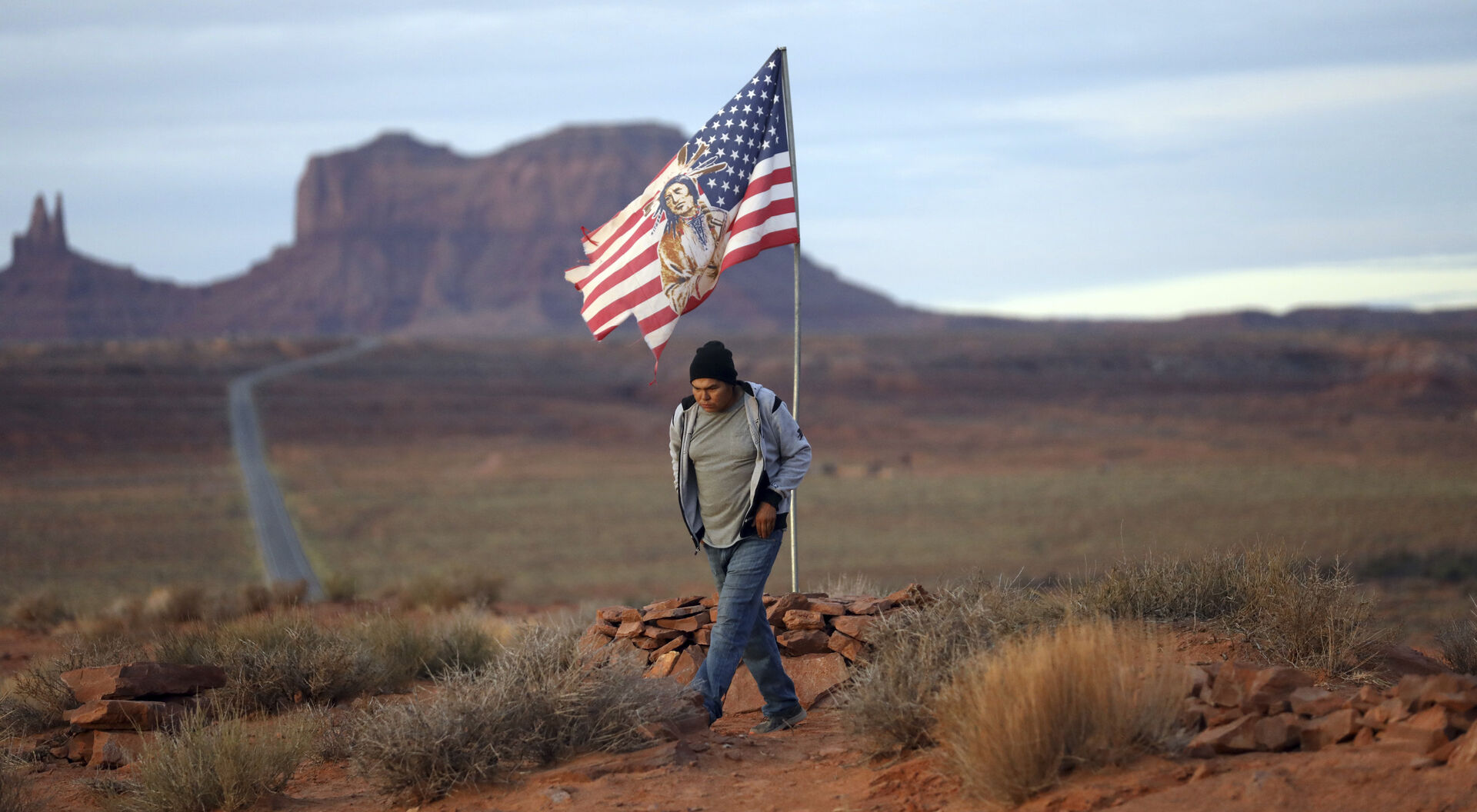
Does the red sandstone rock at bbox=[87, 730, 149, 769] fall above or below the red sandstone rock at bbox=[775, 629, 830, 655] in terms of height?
below

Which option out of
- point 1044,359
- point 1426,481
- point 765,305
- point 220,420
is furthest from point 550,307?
point 1426,481

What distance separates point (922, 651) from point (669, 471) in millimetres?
40164

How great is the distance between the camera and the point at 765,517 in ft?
19.3

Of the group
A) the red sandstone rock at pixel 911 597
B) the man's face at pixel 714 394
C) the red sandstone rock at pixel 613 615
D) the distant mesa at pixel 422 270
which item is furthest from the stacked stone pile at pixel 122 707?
the distant mesa at pixel 422 270

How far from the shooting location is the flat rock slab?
24.3 ft

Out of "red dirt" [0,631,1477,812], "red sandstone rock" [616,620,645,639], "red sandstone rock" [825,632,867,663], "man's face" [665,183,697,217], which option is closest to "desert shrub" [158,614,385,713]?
"red dirt" [0,631,1477,812]

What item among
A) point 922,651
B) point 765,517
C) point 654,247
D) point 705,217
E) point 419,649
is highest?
point 705,217

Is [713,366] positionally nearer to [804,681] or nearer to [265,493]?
[804,681]

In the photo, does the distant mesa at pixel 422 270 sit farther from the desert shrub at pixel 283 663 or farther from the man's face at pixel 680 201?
the man's face at pixel 680 201

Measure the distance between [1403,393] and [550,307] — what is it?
367ft

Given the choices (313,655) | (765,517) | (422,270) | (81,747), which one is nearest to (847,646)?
(765,517)

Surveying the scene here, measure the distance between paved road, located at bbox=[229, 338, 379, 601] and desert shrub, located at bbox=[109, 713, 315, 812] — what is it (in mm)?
11667

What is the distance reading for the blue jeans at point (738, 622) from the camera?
5980 mm

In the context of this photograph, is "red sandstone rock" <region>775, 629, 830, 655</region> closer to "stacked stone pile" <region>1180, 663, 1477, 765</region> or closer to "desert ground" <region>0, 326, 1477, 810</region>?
"desert ground" <region>0, 326, 1477, 810</region>
